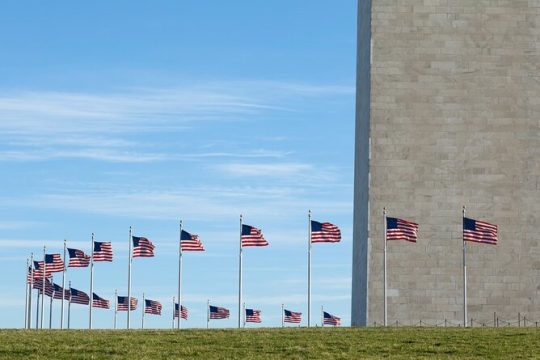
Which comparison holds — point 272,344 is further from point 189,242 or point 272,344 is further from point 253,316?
point 253,316

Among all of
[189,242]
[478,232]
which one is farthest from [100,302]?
[478,232]

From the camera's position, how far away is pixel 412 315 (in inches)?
2874

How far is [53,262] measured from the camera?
246 ft

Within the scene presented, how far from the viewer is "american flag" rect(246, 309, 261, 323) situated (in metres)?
95.6

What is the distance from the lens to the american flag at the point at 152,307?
310 feet

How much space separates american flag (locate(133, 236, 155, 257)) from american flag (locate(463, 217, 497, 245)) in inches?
697

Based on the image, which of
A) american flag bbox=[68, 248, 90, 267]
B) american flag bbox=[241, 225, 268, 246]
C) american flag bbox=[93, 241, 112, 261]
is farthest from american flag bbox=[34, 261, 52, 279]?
american flag bbox=[241, 225, 268, 246]

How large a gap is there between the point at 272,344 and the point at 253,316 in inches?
1948

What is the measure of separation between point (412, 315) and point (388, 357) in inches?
1193

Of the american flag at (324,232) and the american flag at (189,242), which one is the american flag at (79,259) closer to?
the american flag at (189,242)

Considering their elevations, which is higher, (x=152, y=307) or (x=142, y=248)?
(x=142, y=248)

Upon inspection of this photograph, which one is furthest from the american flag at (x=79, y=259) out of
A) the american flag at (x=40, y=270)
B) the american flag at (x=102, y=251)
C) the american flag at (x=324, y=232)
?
the american flag at (x=324, y=232)

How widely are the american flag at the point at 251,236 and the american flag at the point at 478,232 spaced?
11.0 m

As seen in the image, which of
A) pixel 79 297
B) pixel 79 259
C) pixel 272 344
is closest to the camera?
pixel 272 344
